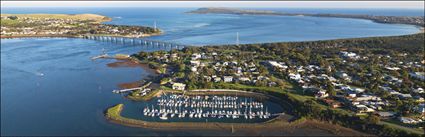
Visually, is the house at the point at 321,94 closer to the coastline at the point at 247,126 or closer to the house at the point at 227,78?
the coastline at the point at 247,126

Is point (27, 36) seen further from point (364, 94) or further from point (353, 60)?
point (364, 94)

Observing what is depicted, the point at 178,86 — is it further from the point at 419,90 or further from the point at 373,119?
the point at 419,90

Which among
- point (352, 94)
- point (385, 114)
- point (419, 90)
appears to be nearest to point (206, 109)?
point (352, 94)

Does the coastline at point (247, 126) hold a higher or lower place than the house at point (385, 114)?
lower

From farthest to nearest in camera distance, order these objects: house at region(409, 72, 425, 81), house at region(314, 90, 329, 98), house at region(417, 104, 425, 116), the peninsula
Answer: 1. house at region(409, 72, 425, 81)
2. house at region(314, 90, 329, 98)
3. house at region(417, 104, 425, 116)
4. the peninsula

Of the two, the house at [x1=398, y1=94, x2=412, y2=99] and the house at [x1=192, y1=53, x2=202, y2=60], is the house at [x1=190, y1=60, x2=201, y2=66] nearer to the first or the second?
the house at [x1=192, y1=53, x2=202, y2=60]

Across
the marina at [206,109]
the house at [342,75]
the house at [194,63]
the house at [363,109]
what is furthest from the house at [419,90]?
the house at [194,63]

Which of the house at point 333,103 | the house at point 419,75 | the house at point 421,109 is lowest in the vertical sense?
the house at point 421,109

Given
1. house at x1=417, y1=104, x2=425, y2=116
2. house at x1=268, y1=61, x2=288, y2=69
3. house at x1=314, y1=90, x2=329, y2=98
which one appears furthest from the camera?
house at x1=268, y1=61, x2=288, y2=69

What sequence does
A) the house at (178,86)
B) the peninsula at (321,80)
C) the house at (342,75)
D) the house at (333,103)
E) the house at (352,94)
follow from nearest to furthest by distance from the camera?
1. the peninsula at (321,80)
2. the house at (333,103)
3. the house at (352,94)
4. the house at (178,86)
5. the house at (342,75)

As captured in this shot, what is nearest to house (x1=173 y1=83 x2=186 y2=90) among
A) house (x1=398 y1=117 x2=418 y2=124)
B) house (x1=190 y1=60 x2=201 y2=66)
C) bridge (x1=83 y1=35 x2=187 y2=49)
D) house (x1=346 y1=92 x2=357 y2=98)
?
house (x1=190 y1=60 x2=201 y2=66)

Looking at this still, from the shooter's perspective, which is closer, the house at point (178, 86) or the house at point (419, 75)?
the house at point (178, 86)
